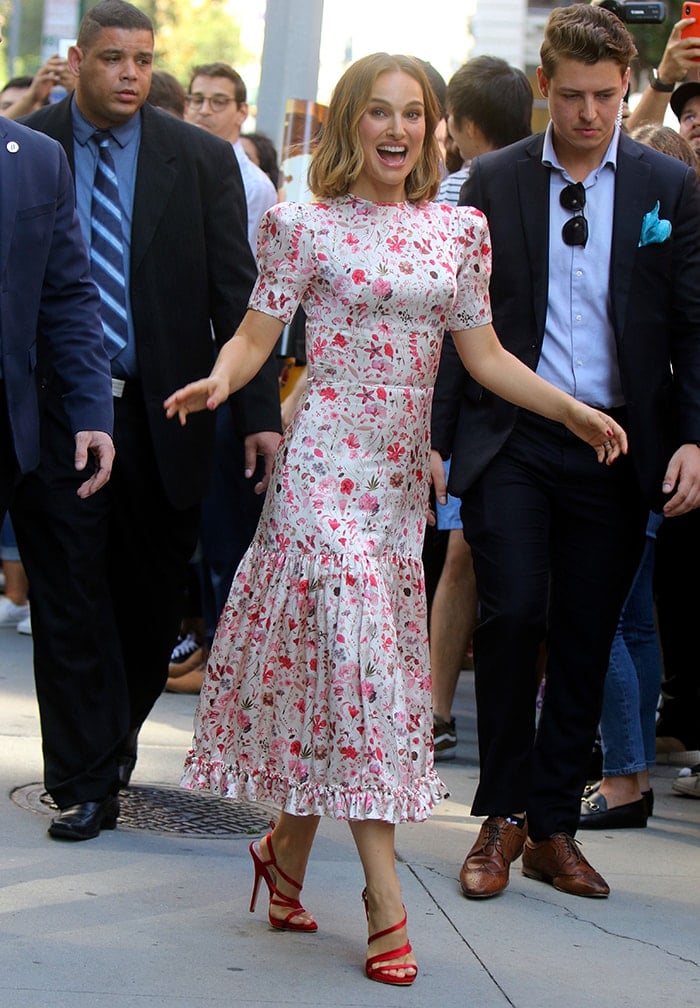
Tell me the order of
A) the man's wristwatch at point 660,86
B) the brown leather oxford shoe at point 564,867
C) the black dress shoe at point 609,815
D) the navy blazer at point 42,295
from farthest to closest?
1. the man's wristwatch at point 660,86
2. the black dress shoe at point 609,815
3. the brown leather oxford shoe at point 564,867
4. the navy blazer at point 42,295

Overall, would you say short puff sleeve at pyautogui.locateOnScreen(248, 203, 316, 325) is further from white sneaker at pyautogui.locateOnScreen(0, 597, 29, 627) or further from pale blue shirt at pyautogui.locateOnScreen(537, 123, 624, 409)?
white sneaker at pyautogui.locateOnScreen(0, 597, 29, 627)

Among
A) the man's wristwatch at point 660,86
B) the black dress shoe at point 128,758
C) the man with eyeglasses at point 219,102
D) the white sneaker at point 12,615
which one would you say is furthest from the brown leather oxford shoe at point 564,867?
the man with eyeglasses at point 219,102

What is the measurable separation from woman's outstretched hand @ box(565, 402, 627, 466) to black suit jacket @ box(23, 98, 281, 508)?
1192 millimetres

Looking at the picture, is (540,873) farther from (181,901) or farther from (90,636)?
(90,636)

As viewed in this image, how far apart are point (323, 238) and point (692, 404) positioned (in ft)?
4.13

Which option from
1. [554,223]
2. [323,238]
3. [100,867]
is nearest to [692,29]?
[554,223]

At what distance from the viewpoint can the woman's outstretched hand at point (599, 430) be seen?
4.22 metres

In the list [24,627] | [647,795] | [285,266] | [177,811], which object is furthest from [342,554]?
[24,627]

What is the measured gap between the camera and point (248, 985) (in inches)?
149

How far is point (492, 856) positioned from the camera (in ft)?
15.5

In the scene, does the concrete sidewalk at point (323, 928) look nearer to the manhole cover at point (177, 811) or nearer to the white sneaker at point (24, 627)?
the manhole cover at point (177, 811)

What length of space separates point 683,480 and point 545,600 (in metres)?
0.50

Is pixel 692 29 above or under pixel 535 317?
above

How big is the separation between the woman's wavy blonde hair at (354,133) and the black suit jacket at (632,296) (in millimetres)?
572
